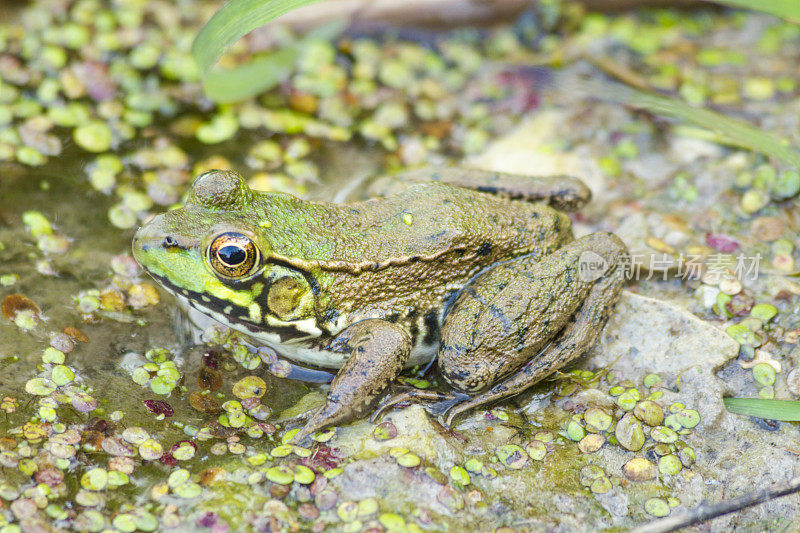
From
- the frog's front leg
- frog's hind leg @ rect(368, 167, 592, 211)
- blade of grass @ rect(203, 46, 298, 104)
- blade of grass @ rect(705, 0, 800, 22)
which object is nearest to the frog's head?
the frog's front leg

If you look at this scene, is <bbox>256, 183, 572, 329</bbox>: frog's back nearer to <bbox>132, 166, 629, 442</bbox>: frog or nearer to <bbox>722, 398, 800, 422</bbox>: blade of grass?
<bbox>132, 166, 629, 442</bbox>: frog

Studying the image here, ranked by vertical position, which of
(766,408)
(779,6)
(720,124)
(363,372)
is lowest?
(766,408)

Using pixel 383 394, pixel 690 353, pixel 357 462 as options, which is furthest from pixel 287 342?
pixel 690 353

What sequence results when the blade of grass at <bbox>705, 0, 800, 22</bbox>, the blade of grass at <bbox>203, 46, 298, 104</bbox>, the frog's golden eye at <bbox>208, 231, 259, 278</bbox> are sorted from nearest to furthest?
the frog's golden eye at <bbox>208, 231, 259, 278</bbox>, the blade of grass at <bbox>705, 0, 800, 22</bbox>, the blade of grass at <bbox>203, 46, 298, 104</bbox>

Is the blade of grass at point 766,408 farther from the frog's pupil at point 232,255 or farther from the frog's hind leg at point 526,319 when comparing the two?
the frog's pupil at point 232,255

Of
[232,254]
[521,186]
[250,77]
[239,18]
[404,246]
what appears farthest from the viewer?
[250,77]

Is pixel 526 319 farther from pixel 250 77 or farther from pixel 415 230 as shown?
pixel 250 77

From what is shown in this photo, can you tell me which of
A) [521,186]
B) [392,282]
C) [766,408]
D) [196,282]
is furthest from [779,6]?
[196,282]
